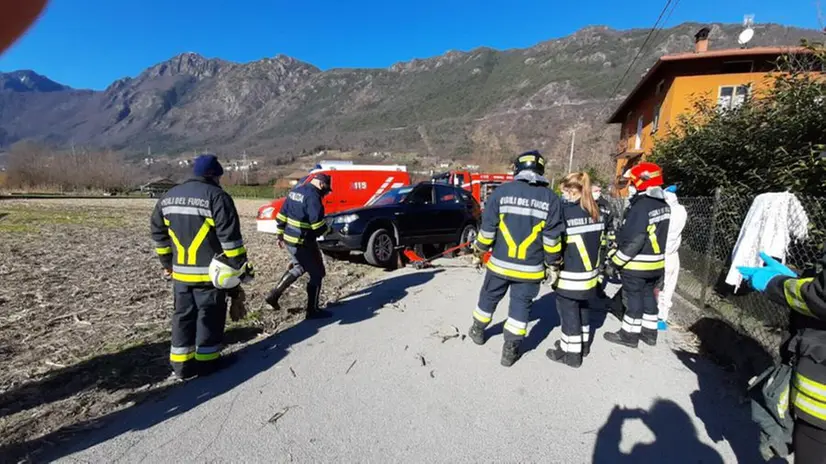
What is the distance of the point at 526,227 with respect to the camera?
3.38 meters

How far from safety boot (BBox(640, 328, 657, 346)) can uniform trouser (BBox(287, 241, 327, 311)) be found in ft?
12.0

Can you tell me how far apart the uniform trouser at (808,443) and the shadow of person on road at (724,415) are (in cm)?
85

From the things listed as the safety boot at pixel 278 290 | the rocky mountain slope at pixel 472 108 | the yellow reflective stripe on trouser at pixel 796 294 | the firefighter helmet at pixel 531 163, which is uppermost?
the rocky mountain slope at pixel 472 108

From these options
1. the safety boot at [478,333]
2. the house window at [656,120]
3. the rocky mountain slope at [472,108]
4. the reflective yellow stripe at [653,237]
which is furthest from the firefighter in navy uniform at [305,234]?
the rocky mountain slope at [472,108]

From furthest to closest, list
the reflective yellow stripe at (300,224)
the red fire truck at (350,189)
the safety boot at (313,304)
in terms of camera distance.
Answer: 1. the red fire truck at (350,189)
2. the safety boot at (313,304)
3. the reflective yellow stripe at (300,224)

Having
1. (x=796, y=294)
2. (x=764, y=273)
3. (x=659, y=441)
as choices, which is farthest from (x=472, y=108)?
(x=796, y=294)

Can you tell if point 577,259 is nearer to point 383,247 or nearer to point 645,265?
point 645,265

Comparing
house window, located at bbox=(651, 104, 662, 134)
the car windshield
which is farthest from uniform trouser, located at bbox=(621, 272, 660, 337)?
house window, located at bbox=(651, 104, 662, 134)

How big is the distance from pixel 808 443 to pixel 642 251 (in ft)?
7.79

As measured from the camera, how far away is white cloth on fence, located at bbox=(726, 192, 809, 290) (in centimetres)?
380

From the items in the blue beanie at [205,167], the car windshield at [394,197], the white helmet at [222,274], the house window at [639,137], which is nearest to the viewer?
the white helmet at [222,274]

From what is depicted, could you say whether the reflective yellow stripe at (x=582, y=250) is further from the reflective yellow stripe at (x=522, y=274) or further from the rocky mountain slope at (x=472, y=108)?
the rocky mountain slope at (x=472, y=108)

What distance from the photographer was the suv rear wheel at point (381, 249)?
7.39m

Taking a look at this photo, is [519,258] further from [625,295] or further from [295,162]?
[295,162]
